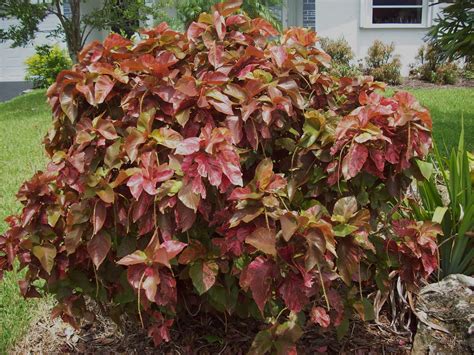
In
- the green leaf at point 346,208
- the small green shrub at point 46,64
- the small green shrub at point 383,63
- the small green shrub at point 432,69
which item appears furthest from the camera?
the small green shrub at point 46,64

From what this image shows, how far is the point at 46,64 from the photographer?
1419 cm

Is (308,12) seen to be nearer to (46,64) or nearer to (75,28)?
(75,28)

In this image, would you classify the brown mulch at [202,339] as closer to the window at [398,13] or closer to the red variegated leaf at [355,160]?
the red variegated leaf at [355,160]

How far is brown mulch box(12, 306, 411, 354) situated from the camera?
261cm

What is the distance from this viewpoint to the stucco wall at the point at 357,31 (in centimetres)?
1385

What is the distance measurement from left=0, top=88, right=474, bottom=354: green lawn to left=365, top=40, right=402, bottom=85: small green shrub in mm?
1223

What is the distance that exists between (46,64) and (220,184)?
13429 millimetres

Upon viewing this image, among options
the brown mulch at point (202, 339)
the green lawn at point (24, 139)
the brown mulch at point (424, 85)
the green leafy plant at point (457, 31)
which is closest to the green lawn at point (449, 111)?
the green lawn at point (24, 139)

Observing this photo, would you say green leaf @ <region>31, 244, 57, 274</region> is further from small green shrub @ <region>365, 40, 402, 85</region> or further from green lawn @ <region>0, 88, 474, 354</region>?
small green shrub @ <region>365, 40, 402, 85</region>

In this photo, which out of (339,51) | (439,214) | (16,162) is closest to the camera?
(439,214)

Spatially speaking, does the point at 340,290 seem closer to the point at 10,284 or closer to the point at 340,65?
the point at 10,284

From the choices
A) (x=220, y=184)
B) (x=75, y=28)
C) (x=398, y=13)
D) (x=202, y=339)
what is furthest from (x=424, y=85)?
(x=220, y=184)

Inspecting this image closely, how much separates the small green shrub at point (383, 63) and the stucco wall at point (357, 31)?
39 centimetres

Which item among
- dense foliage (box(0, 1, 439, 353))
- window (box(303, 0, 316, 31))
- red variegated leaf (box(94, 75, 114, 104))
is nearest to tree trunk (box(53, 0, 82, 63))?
window (box(303, 0, 316, 31))
